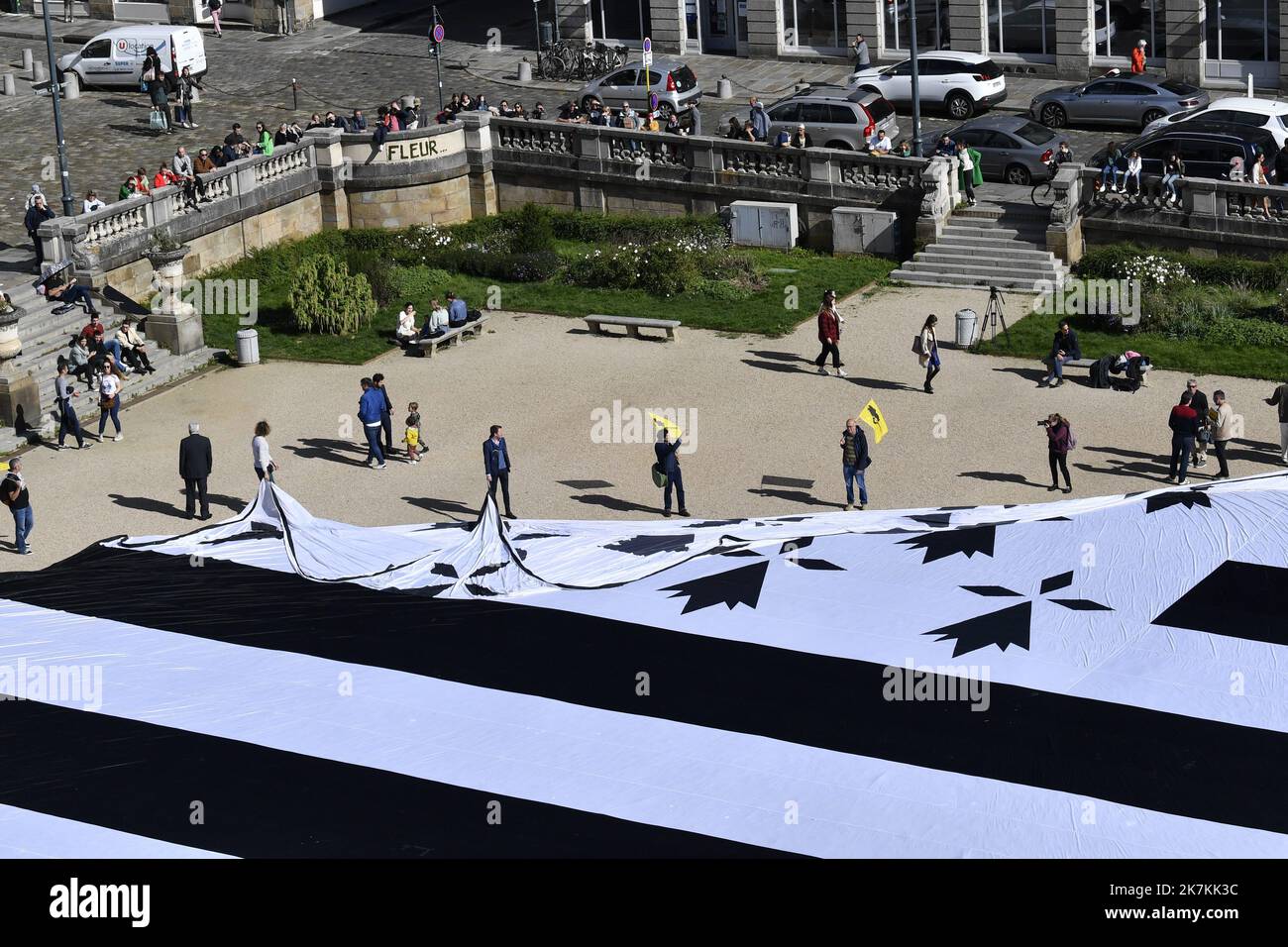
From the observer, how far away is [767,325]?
39.0m

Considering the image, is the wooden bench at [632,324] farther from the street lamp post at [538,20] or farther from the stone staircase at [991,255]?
the street lamp post at [538,20]

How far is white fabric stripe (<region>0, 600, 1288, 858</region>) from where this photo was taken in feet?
54.4

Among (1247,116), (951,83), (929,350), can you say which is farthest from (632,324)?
(951,83)

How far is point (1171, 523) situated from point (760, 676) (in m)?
4.66

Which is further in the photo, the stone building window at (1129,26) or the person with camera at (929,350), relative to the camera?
the stone building window at (1129,26)

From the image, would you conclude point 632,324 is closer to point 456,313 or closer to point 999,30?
point 456,313

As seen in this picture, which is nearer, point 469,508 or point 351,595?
point 351,595

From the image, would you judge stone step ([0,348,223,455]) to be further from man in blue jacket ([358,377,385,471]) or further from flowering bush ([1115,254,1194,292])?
flowering bush ([1115,254,1194,292])

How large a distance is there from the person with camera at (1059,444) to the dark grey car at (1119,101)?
757 inches

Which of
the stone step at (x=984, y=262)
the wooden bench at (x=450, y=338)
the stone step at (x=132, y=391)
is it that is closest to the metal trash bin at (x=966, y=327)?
the stone step at (x=984, y=262)

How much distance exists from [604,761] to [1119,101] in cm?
3343

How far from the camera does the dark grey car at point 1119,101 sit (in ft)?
155

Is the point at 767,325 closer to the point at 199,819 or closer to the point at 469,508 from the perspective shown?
the point at 469,508
